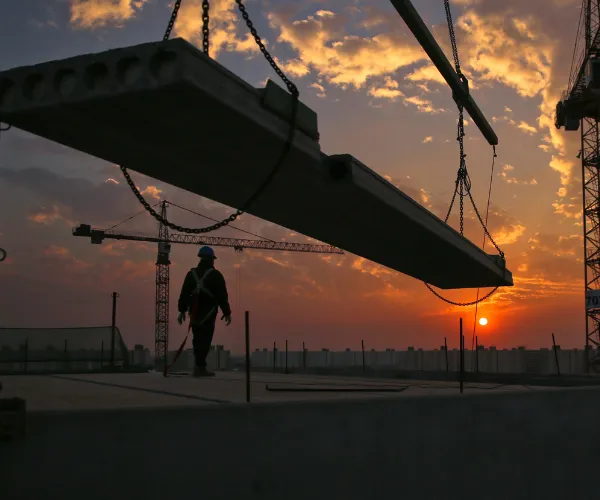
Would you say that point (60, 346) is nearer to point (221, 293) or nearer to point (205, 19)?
point (221, 293)

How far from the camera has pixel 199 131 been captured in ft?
21.5

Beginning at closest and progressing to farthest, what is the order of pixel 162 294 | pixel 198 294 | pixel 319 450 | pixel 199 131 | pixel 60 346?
pixel 319 450 < pixel 199 131 < pixel 198 294 < pixel 60 346 < pixel 162 294

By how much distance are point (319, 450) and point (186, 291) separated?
21.6ft

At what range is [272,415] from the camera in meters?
5.12

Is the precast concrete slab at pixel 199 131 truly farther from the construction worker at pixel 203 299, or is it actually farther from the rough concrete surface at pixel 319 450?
the rough concrete surface at pixel 319 450

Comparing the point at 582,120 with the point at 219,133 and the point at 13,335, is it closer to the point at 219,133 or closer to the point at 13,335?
the point at 13,335

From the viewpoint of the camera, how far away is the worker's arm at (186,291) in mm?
11406

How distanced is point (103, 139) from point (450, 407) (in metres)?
4.48

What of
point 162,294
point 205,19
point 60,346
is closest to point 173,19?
point 205,19

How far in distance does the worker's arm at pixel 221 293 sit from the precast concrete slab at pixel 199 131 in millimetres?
2142

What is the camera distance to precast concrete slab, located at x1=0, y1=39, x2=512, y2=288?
5.75m

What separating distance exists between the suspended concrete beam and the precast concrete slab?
8659mm

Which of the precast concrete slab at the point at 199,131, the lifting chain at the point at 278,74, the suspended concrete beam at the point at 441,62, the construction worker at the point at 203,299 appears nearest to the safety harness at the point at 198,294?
the construction worker at the point at 203,299

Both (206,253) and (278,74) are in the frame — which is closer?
(278,74)
